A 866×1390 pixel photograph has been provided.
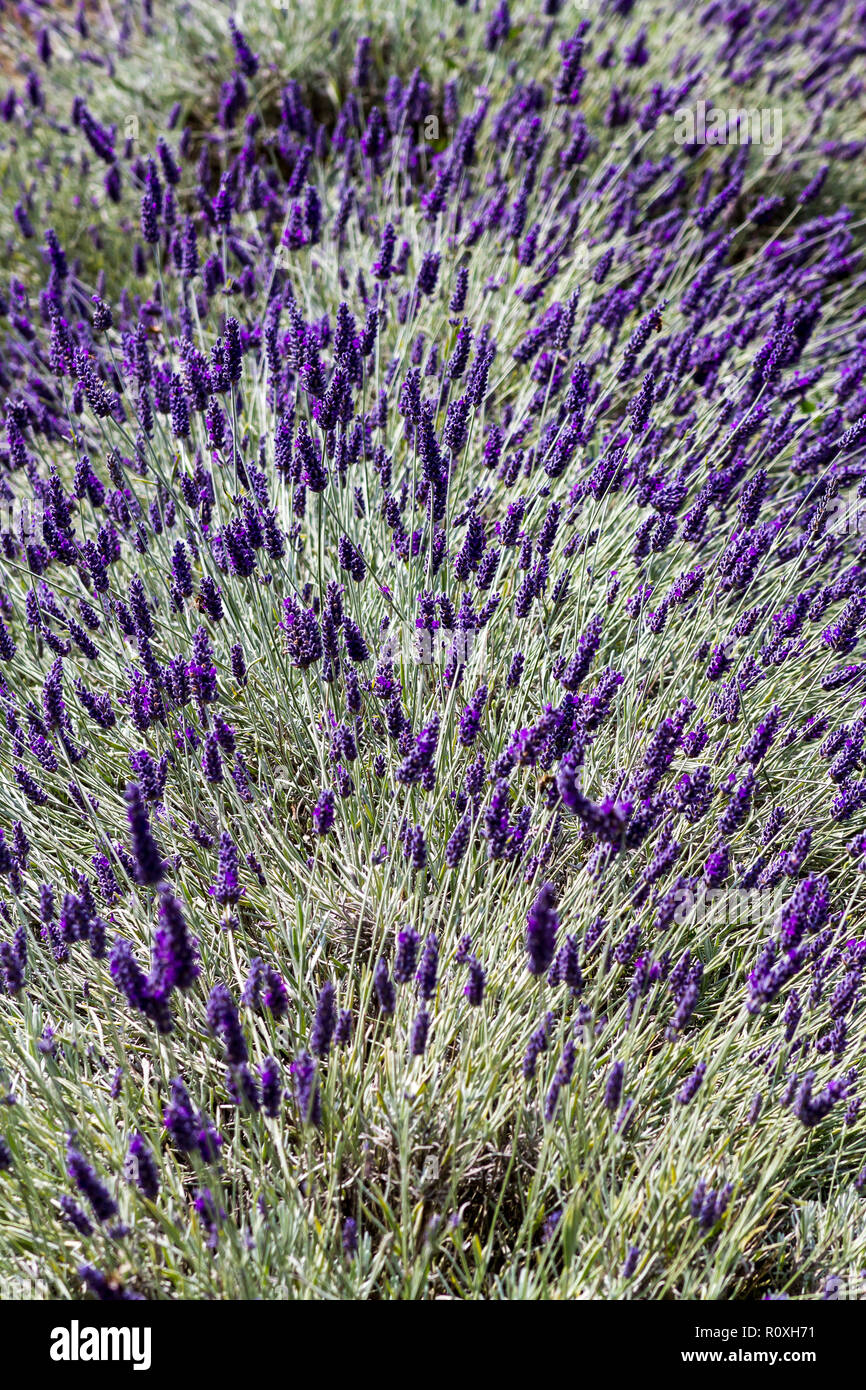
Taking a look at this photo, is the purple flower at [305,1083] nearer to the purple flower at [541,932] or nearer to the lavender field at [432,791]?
the lavender field at [432,791]

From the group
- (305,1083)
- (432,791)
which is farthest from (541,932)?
(432,791)

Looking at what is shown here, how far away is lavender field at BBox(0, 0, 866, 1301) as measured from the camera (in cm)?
158

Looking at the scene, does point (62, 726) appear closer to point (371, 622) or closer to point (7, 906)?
point (7, 906)

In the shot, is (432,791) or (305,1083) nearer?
(305,1083)

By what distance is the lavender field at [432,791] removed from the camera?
158cm

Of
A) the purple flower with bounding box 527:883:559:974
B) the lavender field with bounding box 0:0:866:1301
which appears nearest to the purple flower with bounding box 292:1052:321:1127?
the lavender field with bounding box 0:0:866:1301

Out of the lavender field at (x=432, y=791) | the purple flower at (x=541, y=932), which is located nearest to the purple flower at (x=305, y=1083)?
the lavender field at (x=432, y=791)

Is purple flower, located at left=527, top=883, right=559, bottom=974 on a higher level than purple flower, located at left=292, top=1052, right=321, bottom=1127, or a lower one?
higher

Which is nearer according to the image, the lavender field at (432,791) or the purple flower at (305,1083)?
the purple flower at (305,1083)

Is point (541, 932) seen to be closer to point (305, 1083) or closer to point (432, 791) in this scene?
point (305, 1083)

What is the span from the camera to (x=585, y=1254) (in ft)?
5.20

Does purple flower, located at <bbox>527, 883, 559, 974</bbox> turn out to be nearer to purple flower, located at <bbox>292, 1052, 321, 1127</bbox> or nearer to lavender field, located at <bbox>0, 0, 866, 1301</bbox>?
lavender field, located at <bbox>0, 0, 866, 1301</bbox>

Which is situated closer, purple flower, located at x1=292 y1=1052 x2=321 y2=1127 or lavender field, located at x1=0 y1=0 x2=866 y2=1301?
purple flower, located at x1=292 y1=1052 x2=321 y2=1127

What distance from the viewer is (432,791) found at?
207 centimetres
